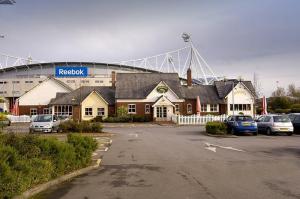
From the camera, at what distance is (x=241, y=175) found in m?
11.2

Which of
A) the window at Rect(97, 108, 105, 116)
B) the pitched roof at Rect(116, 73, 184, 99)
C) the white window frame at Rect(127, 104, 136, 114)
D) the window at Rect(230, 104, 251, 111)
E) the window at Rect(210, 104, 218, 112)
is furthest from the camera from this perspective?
the window at Rect(210, 104, 218, 112)

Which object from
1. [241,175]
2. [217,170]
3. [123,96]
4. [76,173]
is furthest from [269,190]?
[123,96]

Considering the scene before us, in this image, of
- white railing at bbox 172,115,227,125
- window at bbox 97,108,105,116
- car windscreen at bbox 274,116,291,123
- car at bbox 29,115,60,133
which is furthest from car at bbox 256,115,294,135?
window at bbox 97,108,105,116

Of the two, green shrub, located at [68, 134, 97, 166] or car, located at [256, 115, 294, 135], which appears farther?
car, located at [256, 115, 294, 135]

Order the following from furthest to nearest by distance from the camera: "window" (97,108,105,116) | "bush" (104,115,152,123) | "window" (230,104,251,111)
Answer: "window" (230,104,251,111) < "window" (97,108,105,116) < "bush" (104,115,152,123)

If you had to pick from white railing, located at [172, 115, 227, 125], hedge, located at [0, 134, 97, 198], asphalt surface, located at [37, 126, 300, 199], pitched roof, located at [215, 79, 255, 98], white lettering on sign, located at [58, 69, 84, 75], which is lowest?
asphalt surface, located at [37, 126, 300, 199]

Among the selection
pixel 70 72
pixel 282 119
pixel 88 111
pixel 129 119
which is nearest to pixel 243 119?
pixel 282 119

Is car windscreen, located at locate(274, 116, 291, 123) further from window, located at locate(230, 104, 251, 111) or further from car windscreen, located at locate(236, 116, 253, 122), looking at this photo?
window, located at locate(230, 104, 251, 111)

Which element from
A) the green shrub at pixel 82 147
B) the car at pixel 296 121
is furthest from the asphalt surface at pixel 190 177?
the car at pixel 296 121

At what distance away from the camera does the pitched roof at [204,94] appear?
202 ft

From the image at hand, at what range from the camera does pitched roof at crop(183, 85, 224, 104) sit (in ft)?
202

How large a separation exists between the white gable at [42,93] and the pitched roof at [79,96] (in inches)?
72.5

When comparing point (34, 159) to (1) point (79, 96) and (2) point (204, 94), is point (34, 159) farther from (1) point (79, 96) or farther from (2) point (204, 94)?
(2) point (204, 94)

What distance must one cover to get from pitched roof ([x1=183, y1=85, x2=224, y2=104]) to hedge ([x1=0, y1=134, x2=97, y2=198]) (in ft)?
162
